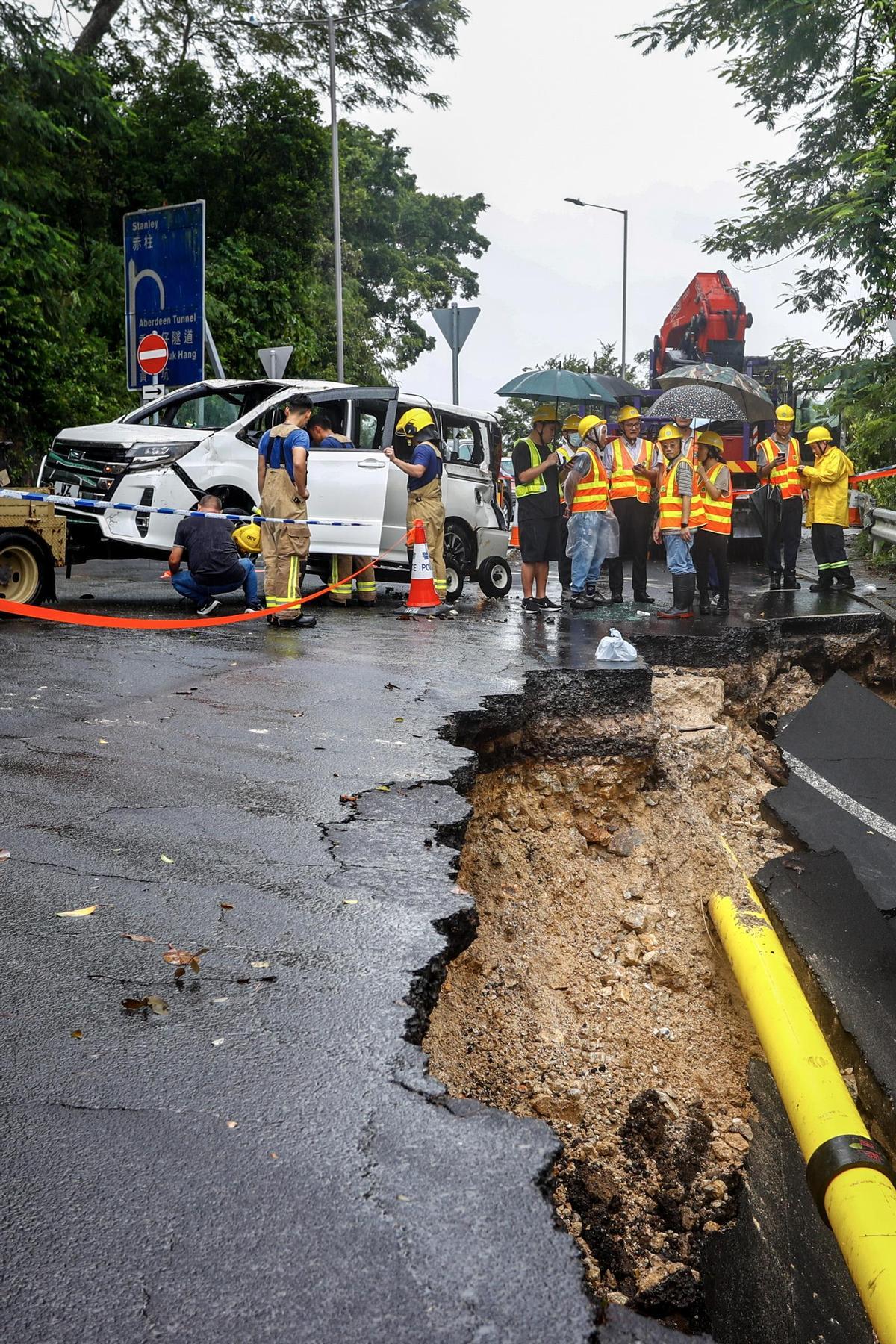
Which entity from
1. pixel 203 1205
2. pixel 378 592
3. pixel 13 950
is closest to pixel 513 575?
pixel 378 592

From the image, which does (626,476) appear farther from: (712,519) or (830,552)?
(830,552)

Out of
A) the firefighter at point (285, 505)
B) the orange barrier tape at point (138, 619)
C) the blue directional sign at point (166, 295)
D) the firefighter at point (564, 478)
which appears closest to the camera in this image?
the orange barrier tape at point (138, 619)

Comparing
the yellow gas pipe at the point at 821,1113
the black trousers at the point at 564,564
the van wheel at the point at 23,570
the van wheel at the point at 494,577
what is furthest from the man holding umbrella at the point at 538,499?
the yellow gas pipe at the point at 821,1113

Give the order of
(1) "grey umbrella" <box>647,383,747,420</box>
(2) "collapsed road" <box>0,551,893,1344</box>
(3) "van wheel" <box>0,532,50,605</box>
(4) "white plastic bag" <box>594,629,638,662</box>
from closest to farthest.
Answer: (2) "collapsed road" <box>0,551,893,1344</box> → (4) "white plastic bag" <box>594,629,638,662</box> → (3) "van wheel" <box>0,532,50,605</box> → (1) "grey umbrella" <box>647,383,747,420</box>

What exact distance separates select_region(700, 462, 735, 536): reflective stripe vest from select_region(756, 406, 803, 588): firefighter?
6.62ft

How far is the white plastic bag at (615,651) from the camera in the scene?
8.43 meters

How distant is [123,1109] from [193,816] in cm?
223

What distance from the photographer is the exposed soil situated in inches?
132

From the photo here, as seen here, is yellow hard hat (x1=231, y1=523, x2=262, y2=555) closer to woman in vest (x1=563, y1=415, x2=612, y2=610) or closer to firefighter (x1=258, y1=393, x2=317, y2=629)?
firefighter (x1=258, y1=393, x2=317, y2=629)

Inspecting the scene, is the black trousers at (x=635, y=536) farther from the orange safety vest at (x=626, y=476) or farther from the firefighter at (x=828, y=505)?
the firefighter at (x=828, y=505)

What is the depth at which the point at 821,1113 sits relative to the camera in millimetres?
3865

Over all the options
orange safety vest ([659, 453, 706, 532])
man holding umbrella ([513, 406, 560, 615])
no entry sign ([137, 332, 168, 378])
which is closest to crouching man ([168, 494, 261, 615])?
man holding umbrella ([513, 406, 560, 615])

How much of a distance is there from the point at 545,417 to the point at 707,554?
6.52 ft

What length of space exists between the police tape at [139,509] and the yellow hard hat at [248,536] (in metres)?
0.09
